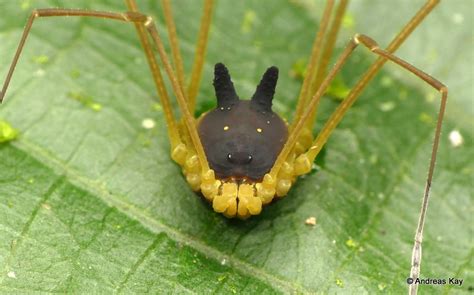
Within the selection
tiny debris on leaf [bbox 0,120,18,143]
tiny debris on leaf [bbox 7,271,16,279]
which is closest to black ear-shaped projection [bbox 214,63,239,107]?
tiny debris on leaf [bbox 0,120,18,143]

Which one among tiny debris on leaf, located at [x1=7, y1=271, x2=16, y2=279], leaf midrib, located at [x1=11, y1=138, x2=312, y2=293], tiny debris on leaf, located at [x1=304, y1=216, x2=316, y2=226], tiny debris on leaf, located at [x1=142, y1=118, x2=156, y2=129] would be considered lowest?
tiny debris on leaf, located at [x1=7, y1=271, x2=16, y2=279]

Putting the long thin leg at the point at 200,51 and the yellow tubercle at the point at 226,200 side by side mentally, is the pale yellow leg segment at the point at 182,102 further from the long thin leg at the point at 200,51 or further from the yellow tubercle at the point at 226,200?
the long thin leg at the point at 200,51

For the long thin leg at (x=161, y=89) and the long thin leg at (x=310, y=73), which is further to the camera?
the long thin leg at (x=310, y=73)

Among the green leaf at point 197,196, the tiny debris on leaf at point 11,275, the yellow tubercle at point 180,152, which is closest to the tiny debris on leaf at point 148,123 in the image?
the green leaf at point 197,196

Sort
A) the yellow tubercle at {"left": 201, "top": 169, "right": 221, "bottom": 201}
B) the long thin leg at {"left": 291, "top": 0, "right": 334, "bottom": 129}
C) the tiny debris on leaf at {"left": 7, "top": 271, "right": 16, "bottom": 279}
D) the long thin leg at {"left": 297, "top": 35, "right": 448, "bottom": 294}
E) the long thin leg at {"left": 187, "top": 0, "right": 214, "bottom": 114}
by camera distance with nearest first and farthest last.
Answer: the tiny debris on leaf at {"left": 7, "top": 271, "right": 16, "bottom": 279} < the long thin leg at {"left": 297, "top": 35, "right": 448, "bottom": 294} < the yellow tubercle at {"left": 201, "top": 169, "right": 221, "bottom": 201} < the long thin leg at {"left": 291, "top": 0, "right": 334, "bottom": 129} < the long thin leg at {"left": 187, "top": 0, "right": 214, "bottom": 114}

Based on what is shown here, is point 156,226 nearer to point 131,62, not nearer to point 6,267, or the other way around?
point 6,267

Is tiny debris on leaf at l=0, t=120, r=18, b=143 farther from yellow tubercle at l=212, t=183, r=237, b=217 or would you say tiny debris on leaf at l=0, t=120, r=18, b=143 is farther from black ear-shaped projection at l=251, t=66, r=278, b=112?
black ear-shaped projection at l=251, t=66, r=278, b=112

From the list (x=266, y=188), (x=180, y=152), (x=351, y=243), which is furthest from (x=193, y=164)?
(x=351, y=243)
